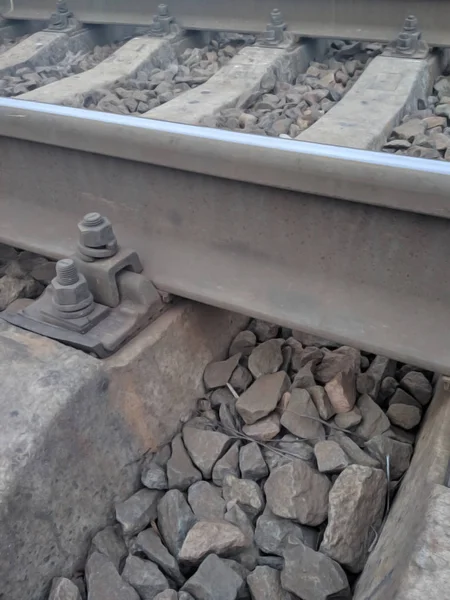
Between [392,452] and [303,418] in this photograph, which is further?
[303,418]

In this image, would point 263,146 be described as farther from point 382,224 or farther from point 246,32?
point 246,32

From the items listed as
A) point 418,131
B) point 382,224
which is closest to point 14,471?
point 382,224

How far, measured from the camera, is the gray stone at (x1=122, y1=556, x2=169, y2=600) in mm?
1913

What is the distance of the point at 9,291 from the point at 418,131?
2034 mm

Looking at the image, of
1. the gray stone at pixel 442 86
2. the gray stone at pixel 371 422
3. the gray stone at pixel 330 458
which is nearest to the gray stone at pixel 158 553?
the gray stone at pixel 330 458

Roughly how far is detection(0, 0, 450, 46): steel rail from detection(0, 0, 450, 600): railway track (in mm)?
A: 1510

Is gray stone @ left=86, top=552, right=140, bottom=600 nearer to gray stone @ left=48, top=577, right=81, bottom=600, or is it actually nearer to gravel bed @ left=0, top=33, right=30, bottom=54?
gray stone @ left=48, top=577, right=81, bottom=600

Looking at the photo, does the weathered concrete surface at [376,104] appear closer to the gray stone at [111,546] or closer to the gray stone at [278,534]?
the gray stone at [278,534]

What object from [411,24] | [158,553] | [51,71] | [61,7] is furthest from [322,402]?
[61,7]

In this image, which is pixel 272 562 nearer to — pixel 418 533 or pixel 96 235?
pixel 418 533

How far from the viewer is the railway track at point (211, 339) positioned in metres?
1.92

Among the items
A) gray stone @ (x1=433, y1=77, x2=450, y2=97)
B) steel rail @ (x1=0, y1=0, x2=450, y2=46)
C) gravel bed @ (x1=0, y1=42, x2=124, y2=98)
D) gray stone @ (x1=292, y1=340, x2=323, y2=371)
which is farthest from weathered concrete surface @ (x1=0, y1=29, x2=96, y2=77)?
gray stone @ (x1=292, y1=340, x2=323, y2=371)

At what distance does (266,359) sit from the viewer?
254cm

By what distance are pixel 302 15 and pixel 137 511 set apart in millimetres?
3736
